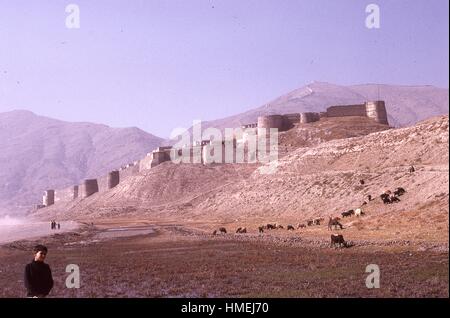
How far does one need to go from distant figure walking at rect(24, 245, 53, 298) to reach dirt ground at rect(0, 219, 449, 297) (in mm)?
6362

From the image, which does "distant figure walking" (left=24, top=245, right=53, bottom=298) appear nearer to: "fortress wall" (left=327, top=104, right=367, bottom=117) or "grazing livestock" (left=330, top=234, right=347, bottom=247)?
A: "grazing livestock" (left=330, top=234, right=347, bottom=247)

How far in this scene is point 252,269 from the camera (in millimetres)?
22609

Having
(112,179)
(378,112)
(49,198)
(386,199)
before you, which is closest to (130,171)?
(112,179)

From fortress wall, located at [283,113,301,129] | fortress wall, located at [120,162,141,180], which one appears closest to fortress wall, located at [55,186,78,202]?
fortress wall, located at [120,162,141,180]

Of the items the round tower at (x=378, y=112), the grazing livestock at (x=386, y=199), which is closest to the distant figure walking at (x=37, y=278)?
the grazing livestock at (x=386, y=199)

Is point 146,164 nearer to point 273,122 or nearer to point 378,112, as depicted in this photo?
point 273,122

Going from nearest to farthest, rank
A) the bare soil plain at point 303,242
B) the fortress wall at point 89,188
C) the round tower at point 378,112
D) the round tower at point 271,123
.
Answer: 1. the bare soil plain at point 303,242
2. the round tower at point 378,112
3. the round tower at point 271,123
4. the fortress wall at point 89,188

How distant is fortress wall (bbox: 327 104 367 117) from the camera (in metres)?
116

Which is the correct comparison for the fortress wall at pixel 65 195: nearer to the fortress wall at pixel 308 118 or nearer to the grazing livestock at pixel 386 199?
the fortress wall at pixel 308 118

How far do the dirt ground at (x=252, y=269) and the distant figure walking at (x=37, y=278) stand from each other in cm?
636

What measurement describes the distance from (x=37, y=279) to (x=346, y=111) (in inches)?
4325

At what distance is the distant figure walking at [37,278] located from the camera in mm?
11568
